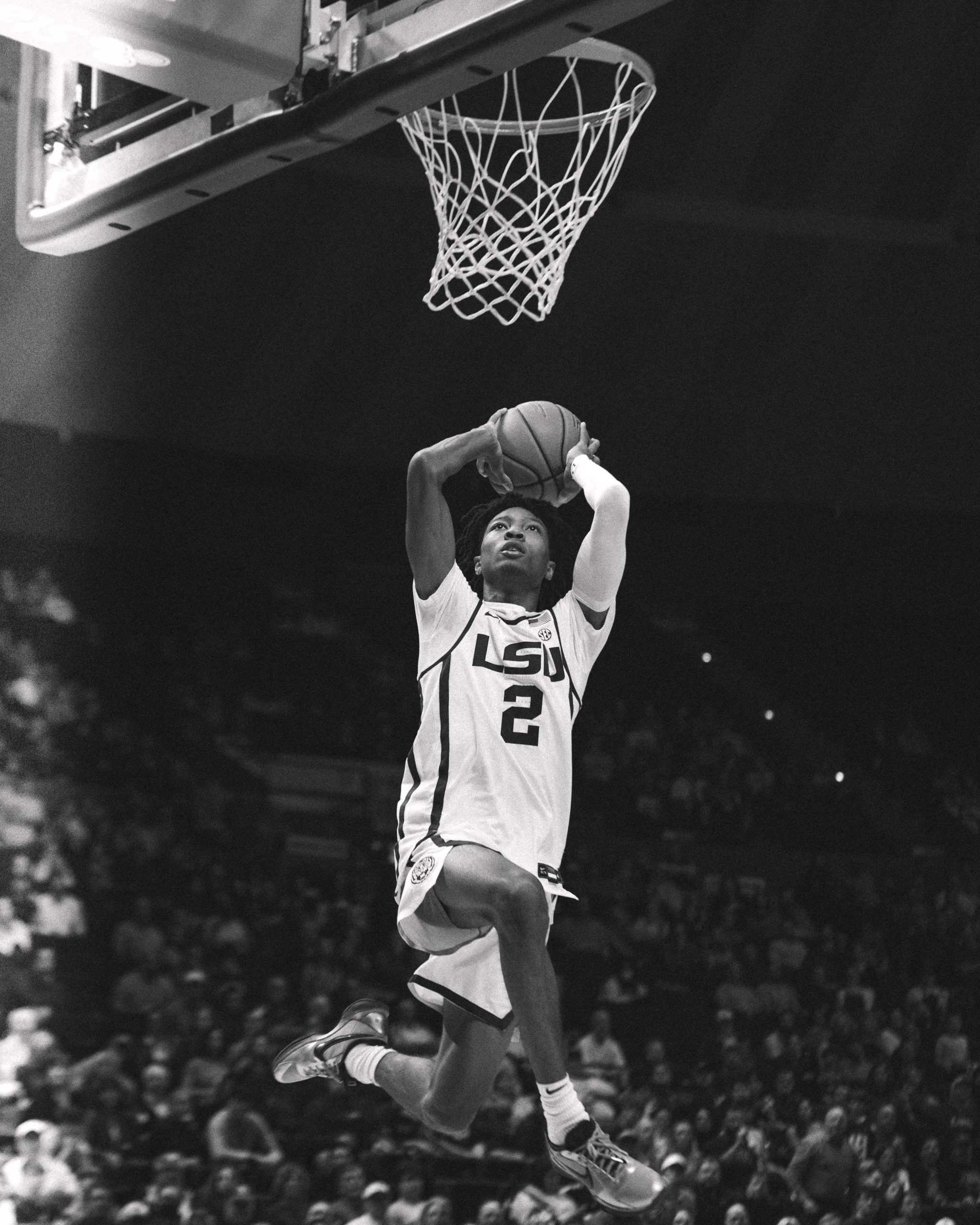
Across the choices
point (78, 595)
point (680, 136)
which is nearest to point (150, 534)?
point (78, 595)

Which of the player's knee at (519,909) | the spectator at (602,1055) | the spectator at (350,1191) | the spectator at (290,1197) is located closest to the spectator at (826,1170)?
the spectator at (602,1055)

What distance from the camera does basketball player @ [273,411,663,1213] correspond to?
17.7 ft

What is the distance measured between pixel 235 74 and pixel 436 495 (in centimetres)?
134

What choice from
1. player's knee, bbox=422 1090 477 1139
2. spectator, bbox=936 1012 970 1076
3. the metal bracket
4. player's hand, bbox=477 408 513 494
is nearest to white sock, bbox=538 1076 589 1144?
player's knee, bbox=422 1090 477 1139

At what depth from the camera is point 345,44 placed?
17.5 ft

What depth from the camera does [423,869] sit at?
18.3 ft

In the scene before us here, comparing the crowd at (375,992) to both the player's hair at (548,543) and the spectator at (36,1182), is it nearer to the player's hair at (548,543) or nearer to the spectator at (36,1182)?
the spectator at (36,1182)

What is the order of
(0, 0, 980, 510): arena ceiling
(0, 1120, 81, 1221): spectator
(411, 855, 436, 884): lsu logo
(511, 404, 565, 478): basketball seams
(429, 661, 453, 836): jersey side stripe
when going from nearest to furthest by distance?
1. (411, 855, 436, 884): lsu logo
2. (429, 661, 453, 836): jersey side stripe
3. (511, 404, 565, 478): basketball seams
4. (0, 1120, 81, 1221): spectator
5. (0, 0, 980, 510): arena ceiling

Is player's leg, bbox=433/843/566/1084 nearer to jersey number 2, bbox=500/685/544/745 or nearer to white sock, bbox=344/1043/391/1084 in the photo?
jersey number 2, bbox=500/685/544/745

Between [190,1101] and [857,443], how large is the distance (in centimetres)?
933

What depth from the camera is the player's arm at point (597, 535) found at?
19.0 ft

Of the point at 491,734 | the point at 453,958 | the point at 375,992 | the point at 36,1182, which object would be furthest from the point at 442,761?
the point at 375,992

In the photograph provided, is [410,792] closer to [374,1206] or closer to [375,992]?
[374,1206]

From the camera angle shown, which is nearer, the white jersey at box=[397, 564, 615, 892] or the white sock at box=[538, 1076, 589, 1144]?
the white sock at box=[538, 1076, 589, 1144]
